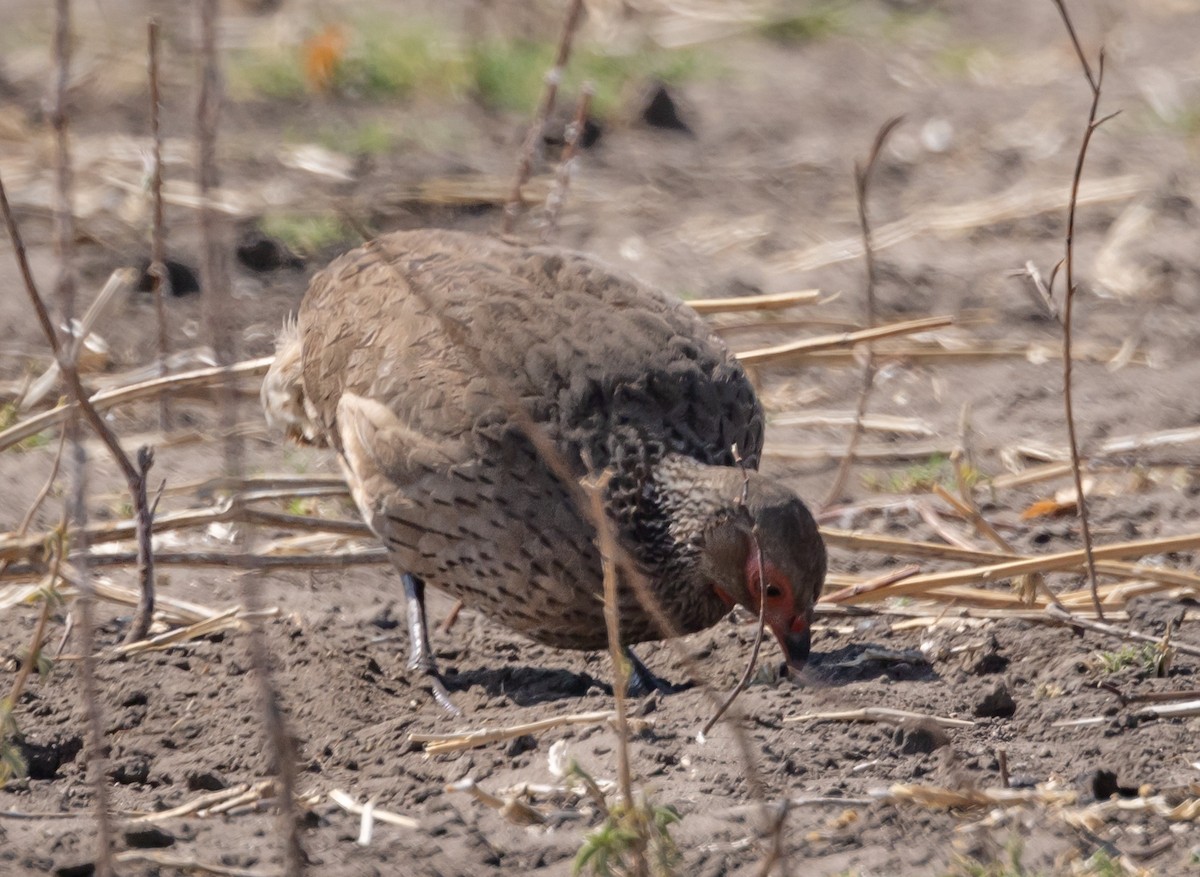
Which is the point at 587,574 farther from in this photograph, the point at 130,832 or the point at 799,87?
the point at 799,87

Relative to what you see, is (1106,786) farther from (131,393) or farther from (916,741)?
(131,393)

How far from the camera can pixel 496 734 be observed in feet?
12.5

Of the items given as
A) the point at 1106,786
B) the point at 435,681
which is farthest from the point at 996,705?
the point at 435,681

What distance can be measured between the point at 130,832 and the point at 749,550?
5.12 feet

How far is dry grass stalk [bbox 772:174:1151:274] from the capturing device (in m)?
7.68

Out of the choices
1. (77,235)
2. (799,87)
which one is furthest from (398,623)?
(799,87)

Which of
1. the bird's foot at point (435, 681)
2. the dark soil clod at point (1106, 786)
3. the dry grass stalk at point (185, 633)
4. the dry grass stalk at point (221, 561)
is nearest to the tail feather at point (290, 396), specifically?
the dry grass stalk at point (221, 561)

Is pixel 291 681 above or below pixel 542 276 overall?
below

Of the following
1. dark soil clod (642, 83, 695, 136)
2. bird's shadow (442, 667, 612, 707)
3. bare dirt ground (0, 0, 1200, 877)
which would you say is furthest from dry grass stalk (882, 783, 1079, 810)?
dark soil clod (642, 83, 695, 136)

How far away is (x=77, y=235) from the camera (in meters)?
7.45

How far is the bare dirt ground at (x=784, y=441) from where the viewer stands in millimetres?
3420

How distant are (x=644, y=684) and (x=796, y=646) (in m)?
0.52

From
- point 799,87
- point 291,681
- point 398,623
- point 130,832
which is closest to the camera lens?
point 130,832

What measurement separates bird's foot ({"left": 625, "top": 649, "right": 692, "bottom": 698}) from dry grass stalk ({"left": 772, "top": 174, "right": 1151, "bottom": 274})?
3382mm
